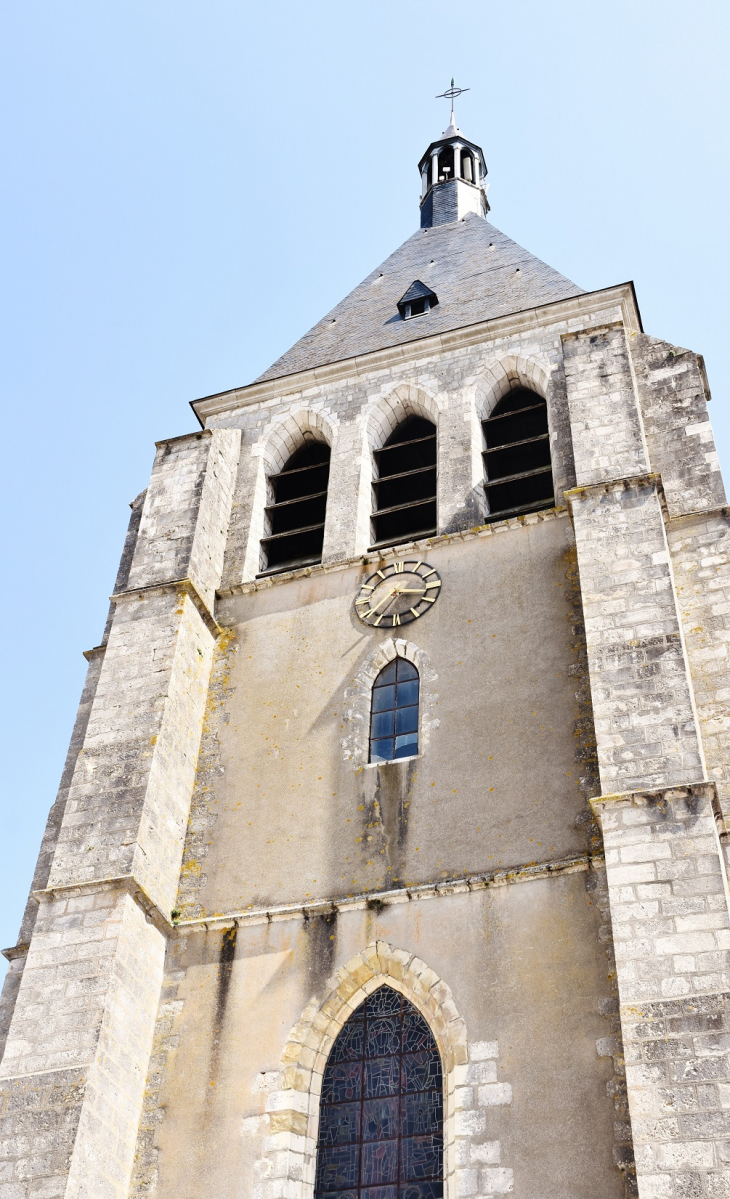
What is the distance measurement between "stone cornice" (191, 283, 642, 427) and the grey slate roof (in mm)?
164

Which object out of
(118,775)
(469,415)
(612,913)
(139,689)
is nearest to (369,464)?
(469,415)

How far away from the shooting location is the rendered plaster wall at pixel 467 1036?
24.8 feet

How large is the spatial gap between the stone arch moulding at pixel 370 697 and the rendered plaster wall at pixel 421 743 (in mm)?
16

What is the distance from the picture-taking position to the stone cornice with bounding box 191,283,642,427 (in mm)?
13281

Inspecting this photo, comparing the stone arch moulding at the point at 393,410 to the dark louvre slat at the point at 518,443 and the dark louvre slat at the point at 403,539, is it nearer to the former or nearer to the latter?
the dark louvre slat at the point at 518,443

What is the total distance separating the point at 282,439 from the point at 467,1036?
7141 mm

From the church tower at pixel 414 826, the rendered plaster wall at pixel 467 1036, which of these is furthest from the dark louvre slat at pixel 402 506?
the rendered plaster wall at pixel 467 1036

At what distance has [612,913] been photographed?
7.79 m

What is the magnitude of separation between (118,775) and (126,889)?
108 cm

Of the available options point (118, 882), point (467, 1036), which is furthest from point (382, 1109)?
point (118, 882)

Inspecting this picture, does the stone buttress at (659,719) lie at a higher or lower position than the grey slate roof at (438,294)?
lower

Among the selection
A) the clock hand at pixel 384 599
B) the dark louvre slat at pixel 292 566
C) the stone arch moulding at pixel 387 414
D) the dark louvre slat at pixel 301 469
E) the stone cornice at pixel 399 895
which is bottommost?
the stone cornice at pixel 399 895

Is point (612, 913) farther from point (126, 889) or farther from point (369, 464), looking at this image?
point (369, 464)

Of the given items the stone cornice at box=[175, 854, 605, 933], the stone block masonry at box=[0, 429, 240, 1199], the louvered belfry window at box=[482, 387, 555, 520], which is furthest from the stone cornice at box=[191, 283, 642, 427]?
the stone cornice at box=[175, 854, 605, 933]
